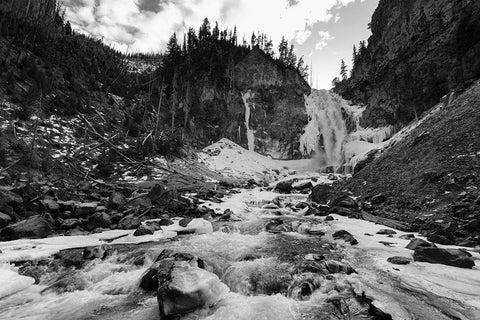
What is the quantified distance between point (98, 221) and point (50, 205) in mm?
1979

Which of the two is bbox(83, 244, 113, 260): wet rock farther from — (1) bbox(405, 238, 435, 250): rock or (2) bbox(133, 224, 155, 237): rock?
(1) bbox(405, 238, 435, 250): rock

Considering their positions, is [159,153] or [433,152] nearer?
[433,152]

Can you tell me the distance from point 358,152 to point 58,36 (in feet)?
141

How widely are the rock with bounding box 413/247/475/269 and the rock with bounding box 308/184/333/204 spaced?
10.7m

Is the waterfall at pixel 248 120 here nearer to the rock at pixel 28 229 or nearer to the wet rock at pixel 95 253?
the rock at pixel 28 229

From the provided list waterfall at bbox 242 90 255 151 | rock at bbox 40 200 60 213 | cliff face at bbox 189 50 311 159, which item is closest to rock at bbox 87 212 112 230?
rock at bbox 40 200 60 213

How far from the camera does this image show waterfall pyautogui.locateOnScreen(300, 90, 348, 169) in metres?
43.8

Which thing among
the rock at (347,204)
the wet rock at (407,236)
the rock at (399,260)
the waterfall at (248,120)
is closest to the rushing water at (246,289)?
the rock at (399,260)

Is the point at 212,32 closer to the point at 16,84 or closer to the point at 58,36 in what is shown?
the point at 58,36

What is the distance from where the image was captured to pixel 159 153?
27.0m

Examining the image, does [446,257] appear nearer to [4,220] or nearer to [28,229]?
[28,229]

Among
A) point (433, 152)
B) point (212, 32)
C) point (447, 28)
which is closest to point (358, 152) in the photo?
point (447, 28)

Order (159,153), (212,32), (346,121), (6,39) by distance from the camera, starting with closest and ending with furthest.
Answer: (6,39) → (159,153) → (346,121) → (212,32)

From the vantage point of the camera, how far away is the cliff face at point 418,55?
74.2 feet
